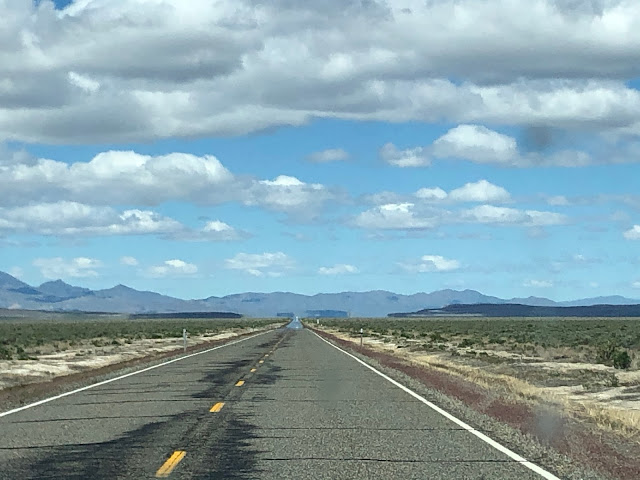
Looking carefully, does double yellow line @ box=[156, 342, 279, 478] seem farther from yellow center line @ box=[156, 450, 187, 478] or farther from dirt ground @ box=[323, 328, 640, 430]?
dirt ground @ box=[323, 328, 640, 430]

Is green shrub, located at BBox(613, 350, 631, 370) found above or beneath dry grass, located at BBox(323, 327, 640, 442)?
above

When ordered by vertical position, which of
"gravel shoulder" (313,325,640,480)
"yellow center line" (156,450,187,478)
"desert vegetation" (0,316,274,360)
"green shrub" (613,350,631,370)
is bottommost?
"yellow center line" (156,450,187,478)

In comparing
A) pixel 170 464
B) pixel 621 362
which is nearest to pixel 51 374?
pixel 621 362

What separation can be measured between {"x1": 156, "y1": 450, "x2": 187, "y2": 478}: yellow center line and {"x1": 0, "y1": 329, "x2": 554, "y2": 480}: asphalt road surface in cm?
1

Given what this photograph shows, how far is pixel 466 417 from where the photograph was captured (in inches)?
656

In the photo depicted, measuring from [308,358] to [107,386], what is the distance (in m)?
15.6

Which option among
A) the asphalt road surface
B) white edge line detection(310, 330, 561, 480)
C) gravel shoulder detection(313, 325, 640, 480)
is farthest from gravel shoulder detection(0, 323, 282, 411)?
gravel shoulder detection(313, 325, 640, 480)

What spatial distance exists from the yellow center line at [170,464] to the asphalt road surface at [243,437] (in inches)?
0.5

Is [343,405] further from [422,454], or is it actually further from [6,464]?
[6,464]


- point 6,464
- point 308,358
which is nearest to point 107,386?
point 6,464

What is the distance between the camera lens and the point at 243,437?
13.8 meters

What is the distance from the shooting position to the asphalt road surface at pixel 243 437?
1100 cm

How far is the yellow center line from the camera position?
10602 millimetres

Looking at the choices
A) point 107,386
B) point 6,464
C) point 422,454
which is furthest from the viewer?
point 107,386
